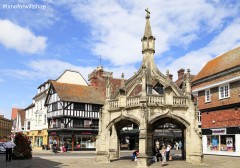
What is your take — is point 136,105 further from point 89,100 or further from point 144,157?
point 89,100

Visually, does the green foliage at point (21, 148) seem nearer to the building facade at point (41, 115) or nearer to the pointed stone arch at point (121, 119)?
the pointed stone arch at point (121, 119)

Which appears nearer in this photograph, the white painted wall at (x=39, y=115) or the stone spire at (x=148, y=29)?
the stone spire at (x=148, y=29)

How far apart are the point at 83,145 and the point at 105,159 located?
23.5 metres

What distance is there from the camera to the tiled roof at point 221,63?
1137 inches

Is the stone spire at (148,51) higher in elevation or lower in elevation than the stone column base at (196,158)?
higher

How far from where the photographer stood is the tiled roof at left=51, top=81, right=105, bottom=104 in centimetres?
4304

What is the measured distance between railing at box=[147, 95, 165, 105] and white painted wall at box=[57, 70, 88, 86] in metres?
34.2

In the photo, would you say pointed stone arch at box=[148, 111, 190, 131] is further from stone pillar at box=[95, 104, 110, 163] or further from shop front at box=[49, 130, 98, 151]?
shop front at box=[49, 130, 98, 151]

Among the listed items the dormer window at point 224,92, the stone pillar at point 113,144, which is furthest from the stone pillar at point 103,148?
the dormer window at point 224,92

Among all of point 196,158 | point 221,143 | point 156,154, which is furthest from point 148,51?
point 221,143

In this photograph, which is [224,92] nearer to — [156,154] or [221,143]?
[221,143]

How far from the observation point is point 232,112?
27516mm

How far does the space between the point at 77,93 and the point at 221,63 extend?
22960 mm

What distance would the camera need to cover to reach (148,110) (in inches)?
765
